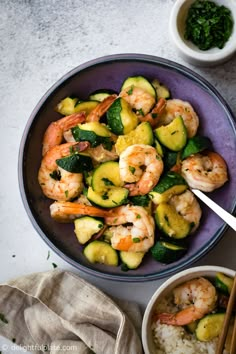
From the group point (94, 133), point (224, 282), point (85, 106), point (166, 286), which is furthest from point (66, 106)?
point (224, 282)

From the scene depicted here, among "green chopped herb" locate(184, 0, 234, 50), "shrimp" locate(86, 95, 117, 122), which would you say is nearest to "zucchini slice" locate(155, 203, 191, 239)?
"shrimp" locate(86, 95, 117, 122)

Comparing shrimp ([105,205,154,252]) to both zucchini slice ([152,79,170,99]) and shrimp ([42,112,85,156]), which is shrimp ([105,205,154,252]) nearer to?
shrimp ([42,112,85,156])

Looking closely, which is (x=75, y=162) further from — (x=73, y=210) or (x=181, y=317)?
(x=181, y=317)

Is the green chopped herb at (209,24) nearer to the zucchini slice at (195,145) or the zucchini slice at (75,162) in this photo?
the zucchini slice at (195,145)

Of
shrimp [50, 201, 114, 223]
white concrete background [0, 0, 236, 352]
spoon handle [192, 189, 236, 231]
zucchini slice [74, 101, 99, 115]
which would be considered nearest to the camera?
spoon handle [192, 189, 236, 231]

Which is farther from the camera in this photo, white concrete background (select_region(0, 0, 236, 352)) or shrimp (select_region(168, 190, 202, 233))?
white concrete background (select_region(0, 0, 236, 352))

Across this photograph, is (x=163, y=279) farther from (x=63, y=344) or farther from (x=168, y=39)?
(x=168, y=39)

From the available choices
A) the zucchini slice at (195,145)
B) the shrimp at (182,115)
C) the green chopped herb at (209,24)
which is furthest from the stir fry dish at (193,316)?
the green chopped herb at (209,24)
